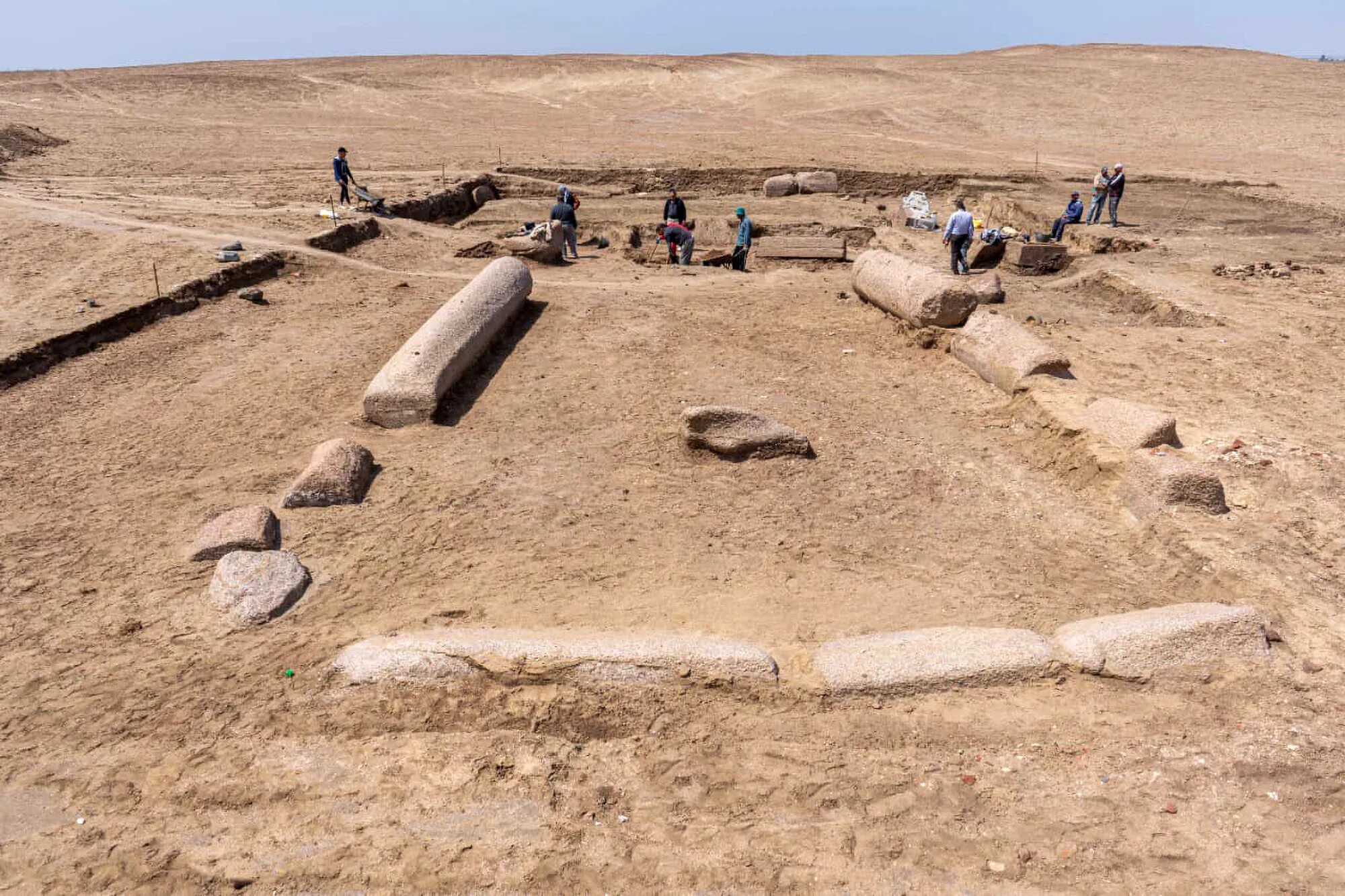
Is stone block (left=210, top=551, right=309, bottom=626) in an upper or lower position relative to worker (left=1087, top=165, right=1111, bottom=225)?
lower

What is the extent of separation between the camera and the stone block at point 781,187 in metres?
20.3

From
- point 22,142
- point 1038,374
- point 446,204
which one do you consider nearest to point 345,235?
point 446,204

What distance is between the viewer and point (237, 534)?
17.8 feet

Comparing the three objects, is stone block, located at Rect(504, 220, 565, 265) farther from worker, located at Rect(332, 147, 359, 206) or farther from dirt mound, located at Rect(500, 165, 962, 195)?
dirt mound, located at Rect(500, 165, 962, 195)

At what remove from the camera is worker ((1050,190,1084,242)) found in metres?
15.0

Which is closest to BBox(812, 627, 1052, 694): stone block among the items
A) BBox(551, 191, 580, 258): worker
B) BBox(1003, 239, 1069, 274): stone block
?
BBox(1003, 239, 1069, 274): stone block

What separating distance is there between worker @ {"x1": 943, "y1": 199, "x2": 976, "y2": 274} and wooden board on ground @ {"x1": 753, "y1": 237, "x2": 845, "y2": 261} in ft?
6.35

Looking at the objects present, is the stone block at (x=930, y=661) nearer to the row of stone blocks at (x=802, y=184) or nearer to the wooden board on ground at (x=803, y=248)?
the wooden board on ground at (x=803, y=248)

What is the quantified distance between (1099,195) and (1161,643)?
1414cm

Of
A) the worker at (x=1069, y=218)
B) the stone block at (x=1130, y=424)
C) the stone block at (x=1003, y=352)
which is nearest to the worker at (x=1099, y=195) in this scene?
the worker at (x=1069, y=218)

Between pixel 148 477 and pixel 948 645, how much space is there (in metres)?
6.30

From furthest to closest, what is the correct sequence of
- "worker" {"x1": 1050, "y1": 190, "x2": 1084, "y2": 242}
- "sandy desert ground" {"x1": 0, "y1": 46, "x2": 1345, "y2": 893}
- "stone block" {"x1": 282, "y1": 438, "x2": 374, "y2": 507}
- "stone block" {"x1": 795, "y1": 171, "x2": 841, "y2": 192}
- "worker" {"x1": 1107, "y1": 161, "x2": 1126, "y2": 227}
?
1. "stone block" {"x1": 795, "y1": 171, "x2": 841, "y2": 192}
2. "worker" {"x1": 1107, "y1": 161, "x2": 1126, "y2": 227}
3. "worker" {"x1": 1050, "y1": 190, "x2": 1084, "y2": 242}
4. "stone block" {"x1": 282, "y1": 438, "x2": 374, "y2": 507}
5. "sandy desert ground" {"x1": 0, "y1": 46, "x2": 1345, "y2": 893}

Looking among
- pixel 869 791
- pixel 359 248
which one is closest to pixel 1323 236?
pixel 869 791

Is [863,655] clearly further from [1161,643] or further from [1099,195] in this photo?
[1099,195]
